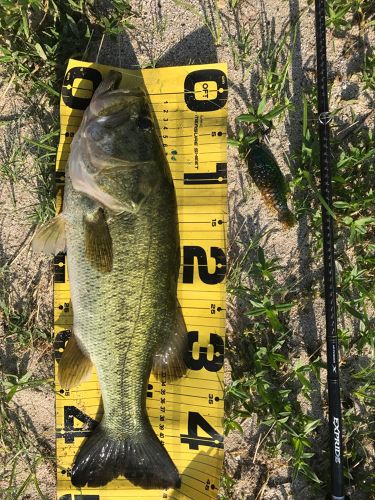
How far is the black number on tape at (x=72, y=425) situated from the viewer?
2941 mm

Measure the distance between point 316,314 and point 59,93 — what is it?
2326mm

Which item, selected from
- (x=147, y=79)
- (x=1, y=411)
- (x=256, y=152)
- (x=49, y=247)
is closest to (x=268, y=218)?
(x=256, y=152)

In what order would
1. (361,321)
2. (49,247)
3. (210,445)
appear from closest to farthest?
(49,247) → (210,445) → (361,321)

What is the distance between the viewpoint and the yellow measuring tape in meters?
2.92

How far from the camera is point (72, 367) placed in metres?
2.79

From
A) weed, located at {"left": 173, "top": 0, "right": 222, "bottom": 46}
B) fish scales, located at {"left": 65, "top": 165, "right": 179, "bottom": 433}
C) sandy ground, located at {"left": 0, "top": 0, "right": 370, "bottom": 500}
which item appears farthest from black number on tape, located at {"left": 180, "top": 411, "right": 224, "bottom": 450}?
weed, located at {"left": 173, "top": 0, "right": 222, "bottom": 46}

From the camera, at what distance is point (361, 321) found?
310 cm

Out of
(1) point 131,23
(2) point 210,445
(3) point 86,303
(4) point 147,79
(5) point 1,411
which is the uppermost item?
(1) point 131,23

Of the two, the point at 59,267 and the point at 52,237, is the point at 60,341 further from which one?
the point at 52,237

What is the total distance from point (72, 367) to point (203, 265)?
3.46 feet

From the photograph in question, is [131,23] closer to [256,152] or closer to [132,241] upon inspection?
[256,152]

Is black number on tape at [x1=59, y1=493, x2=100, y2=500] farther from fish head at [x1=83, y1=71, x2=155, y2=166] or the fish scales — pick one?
fish head at [x1=83, y1=71, x2=155, y2=166]

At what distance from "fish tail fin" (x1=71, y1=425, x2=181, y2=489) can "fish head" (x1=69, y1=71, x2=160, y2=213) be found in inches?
56.1

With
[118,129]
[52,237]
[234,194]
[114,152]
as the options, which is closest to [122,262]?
[52,237]
